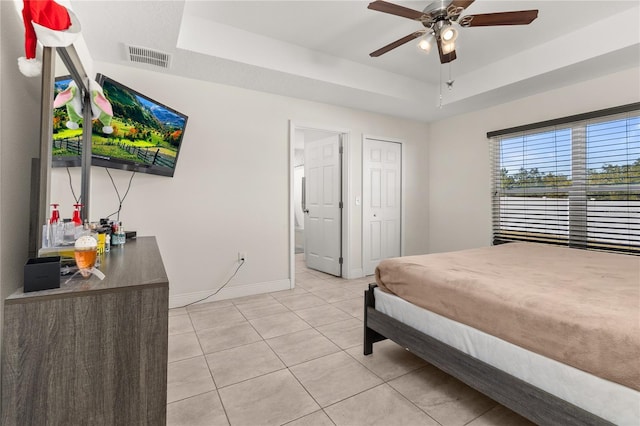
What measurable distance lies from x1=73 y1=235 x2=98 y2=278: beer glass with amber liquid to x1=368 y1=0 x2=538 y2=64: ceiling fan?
2.04 m

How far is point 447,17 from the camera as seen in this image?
7.18ft

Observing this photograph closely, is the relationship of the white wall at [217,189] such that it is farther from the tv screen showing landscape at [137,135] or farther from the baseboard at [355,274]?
the baseboard at [355,274]

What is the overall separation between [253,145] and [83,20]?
1.77 metres

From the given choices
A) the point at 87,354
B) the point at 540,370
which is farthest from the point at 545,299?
the point at 87,354

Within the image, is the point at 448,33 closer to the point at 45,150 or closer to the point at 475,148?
the point at 45,150

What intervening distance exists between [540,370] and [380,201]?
11.6 ft

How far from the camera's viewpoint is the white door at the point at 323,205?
4.49 m

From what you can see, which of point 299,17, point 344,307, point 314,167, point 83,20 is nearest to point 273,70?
point 299,17

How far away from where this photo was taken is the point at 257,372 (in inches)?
77.9

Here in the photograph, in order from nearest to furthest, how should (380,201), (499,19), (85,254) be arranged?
(85,254), (499,19), (380,201)

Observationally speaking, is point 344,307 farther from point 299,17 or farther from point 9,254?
point 299,17

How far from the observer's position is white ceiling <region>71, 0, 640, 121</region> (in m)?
2.49

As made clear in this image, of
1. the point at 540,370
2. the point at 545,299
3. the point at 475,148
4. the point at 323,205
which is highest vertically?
the point at 475,148

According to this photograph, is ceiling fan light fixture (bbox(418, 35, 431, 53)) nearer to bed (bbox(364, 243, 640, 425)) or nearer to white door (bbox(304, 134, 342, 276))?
bed (bbox(364, 243, 640, 425))
